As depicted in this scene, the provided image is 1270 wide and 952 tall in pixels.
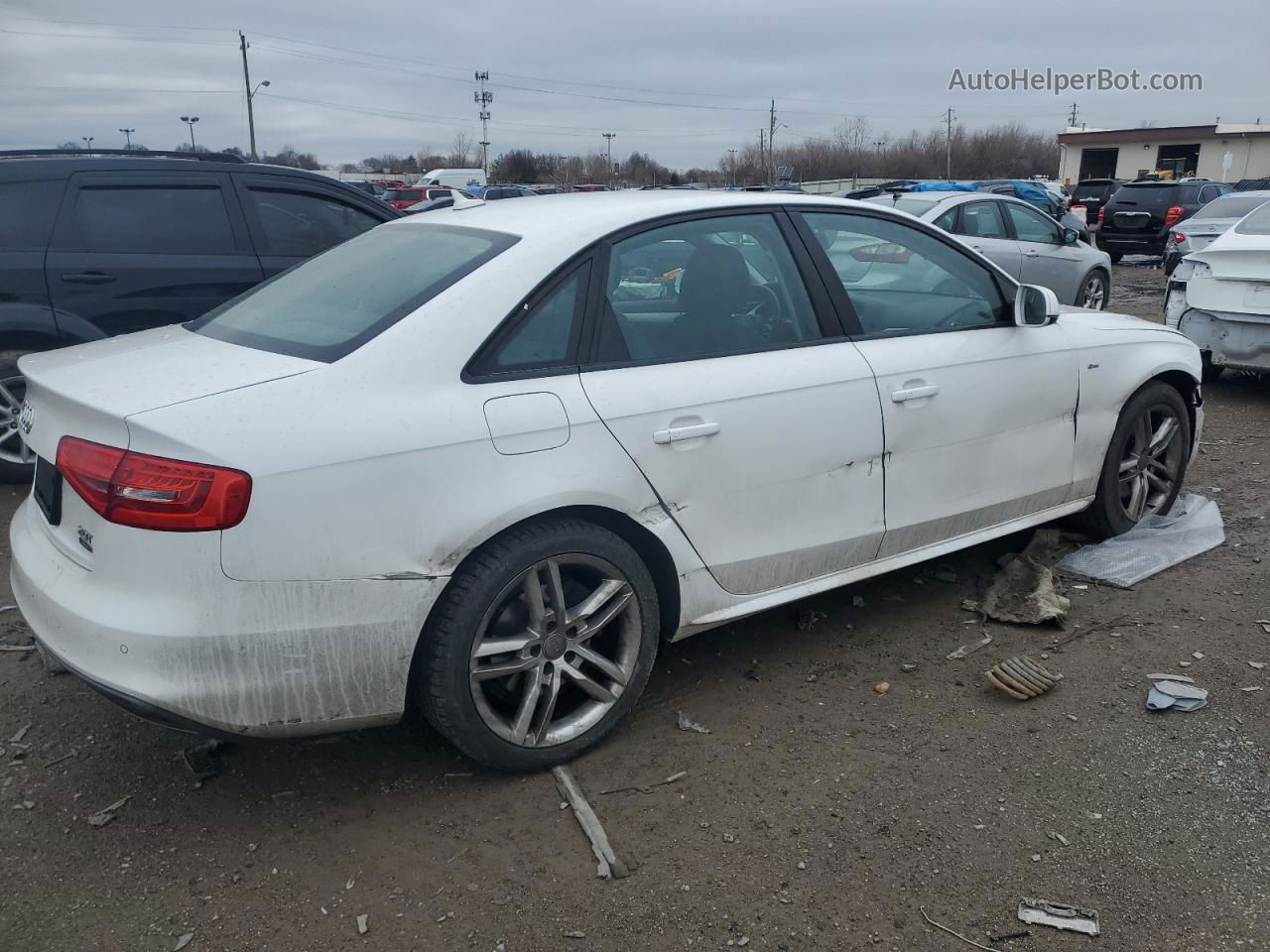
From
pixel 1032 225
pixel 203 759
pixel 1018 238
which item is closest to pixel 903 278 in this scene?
pixel 203 759

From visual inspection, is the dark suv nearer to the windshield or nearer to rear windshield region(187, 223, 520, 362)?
the windshield

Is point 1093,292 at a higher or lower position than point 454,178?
lower

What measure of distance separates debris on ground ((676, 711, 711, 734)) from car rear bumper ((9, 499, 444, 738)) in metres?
1.01

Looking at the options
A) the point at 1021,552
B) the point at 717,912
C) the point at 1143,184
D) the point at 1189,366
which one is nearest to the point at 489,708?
the point at 717,912

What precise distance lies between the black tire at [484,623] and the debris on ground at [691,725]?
41 cm

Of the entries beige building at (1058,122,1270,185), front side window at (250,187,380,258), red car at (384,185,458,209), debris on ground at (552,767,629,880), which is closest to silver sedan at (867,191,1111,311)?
front side window at (250,187,380,258)

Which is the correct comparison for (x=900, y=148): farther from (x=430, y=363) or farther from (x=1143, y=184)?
(x=430, y=363)

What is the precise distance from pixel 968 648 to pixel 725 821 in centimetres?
151

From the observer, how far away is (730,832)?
2.83 meters

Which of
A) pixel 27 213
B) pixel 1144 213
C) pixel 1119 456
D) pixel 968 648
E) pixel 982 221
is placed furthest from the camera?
pixel 1144 213

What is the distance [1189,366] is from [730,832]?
3.45m

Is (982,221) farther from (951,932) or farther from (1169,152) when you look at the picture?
(1169,152)

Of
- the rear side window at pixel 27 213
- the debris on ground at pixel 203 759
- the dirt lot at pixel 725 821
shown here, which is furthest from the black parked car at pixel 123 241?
the debris on ground at pixel 203 759

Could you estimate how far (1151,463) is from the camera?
4914 mm
